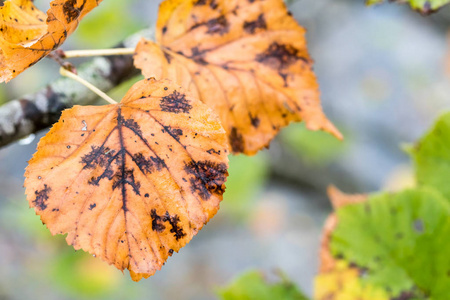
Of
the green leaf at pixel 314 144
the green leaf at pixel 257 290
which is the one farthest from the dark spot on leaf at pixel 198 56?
the green leaf at pixel 314 144

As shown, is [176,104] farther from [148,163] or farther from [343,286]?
[343,286]

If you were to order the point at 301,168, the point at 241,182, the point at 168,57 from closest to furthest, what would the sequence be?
1. the point at 168,57
2. the point at 241,182
3. the point at 301,168

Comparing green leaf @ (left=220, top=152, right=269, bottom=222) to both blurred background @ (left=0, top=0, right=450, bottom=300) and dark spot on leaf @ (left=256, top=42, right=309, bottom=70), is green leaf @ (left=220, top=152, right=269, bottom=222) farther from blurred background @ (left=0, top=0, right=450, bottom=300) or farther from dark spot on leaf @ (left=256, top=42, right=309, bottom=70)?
dark spot on leaf @ (left=256, top=42, right=309, bottom=70)

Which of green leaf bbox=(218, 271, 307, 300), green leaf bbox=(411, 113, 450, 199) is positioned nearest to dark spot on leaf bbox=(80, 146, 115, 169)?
green leaf bbox=(218, 271, 307, 300)

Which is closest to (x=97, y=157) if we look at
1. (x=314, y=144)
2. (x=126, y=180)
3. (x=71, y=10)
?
(x=126, y=180)

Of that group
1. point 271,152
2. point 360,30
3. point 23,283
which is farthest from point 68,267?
point 360,30

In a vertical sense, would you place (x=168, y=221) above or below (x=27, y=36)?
below
